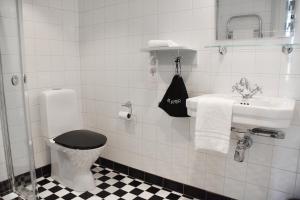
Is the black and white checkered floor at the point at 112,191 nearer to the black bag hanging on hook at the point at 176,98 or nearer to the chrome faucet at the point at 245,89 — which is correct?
the black bag hanging on hook at the point at 176,98

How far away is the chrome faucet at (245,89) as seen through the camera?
1572 mm

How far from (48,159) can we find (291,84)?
2353 millimetres

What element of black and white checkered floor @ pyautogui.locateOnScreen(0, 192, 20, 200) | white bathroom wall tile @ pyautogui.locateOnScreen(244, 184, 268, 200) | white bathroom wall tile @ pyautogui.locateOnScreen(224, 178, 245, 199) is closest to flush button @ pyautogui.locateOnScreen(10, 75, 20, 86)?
black and white checkered floor @ pyautogui.locateOnScreen(0, 192, 20, 200)

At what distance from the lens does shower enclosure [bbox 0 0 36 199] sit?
5.41 feet

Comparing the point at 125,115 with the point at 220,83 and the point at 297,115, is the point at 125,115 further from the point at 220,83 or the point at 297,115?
the point at 297,115

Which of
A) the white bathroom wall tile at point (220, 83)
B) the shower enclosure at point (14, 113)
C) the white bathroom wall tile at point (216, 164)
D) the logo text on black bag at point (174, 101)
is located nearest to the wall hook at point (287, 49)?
the white bathroom wall tile at point (220, 83)

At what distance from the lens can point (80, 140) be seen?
79.6 inches

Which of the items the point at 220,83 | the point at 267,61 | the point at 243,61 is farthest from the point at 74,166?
the point at 267,61

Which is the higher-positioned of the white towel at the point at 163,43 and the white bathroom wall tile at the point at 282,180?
the white towel at the point at 163,43

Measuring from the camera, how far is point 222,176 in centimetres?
184

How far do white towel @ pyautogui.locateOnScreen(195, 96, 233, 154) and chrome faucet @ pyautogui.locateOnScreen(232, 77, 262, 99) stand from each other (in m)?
0.25

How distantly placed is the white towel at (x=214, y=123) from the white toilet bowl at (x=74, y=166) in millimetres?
968

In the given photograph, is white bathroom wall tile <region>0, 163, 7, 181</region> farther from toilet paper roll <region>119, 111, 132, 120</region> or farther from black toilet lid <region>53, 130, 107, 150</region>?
toilet paper roll <region>119, 111, 132, 120</region>

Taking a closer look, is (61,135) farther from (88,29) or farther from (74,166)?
(88,29)
